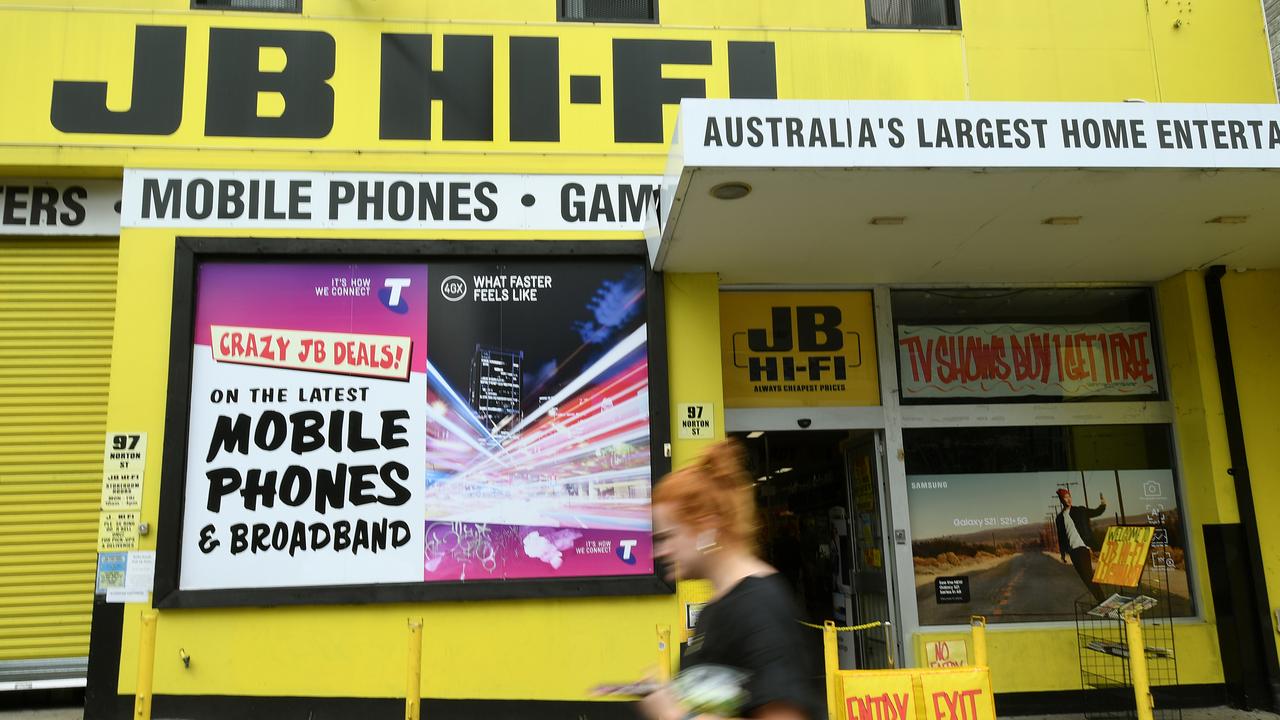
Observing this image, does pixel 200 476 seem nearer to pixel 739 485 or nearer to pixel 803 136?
pixel 803 136

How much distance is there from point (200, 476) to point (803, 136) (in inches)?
216

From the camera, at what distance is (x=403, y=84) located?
816 cm

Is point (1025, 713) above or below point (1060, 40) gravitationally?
below

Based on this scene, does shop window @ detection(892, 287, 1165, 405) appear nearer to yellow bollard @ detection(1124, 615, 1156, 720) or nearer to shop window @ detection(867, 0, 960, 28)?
shop window @ detection(867, 0, 960, 28)

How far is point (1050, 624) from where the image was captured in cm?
838

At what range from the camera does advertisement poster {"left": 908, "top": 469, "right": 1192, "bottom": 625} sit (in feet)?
27.7

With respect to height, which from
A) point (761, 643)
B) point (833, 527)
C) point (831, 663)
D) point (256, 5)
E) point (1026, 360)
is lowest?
point (831, 663)

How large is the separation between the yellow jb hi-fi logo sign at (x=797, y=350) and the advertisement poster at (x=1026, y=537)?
1.11m

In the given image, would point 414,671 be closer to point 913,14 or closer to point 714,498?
point 714,498

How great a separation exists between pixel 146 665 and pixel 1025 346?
26.1 feet

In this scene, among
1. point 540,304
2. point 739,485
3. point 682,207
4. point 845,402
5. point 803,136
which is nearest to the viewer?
point 739,485

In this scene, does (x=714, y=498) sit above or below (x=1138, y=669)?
above

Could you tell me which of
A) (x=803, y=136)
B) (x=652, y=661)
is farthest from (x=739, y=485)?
(x=652, y=661)

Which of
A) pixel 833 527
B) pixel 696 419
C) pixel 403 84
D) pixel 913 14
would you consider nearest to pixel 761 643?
pixel 696 419
